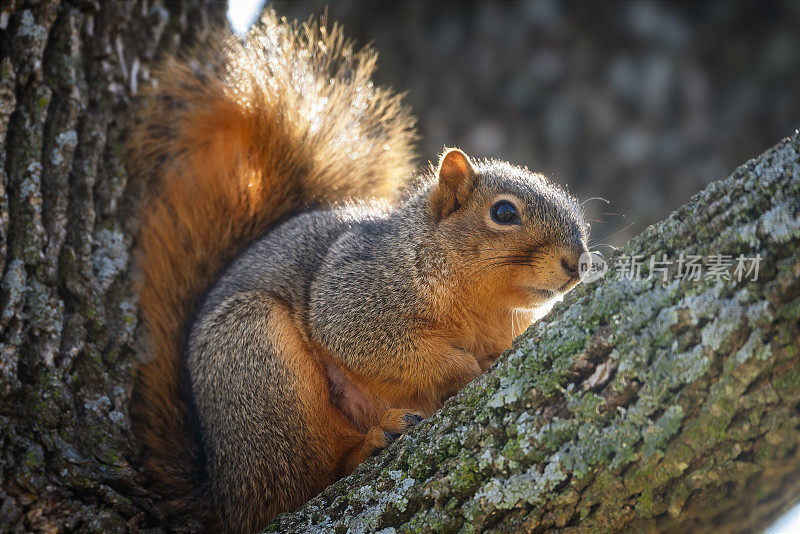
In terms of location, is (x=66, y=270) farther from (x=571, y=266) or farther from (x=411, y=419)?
(x=571, y=266)

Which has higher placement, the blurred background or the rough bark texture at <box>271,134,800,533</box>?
the blurred background

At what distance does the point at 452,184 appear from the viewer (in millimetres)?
1619

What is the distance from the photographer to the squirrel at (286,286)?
1.36m

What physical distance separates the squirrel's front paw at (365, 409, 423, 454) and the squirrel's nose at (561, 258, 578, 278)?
444mm

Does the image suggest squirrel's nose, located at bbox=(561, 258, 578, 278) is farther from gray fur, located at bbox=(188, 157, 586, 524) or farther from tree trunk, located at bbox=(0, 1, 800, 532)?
tree trunk, located at bbox=(0, 1, 800, 532)

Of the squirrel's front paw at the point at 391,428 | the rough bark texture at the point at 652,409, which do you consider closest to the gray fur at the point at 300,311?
the squirrel's front paw at the point at 391,428

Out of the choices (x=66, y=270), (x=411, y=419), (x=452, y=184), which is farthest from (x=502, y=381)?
(x=66, y=270)

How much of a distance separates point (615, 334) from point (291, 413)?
2.41 ft

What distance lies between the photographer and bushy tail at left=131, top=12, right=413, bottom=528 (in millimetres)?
1436

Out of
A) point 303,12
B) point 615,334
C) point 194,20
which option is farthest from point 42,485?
point 303,12

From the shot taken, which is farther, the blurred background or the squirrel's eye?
the blurred background

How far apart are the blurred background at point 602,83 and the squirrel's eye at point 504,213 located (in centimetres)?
96

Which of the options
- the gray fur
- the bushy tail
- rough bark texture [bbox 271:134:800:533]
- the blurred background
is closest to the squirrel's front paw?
the gray fur

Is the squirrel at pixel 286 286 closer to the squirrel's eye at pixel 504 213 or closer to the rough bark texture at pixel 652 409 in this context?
the squirrel's eye at pixel 504 213
